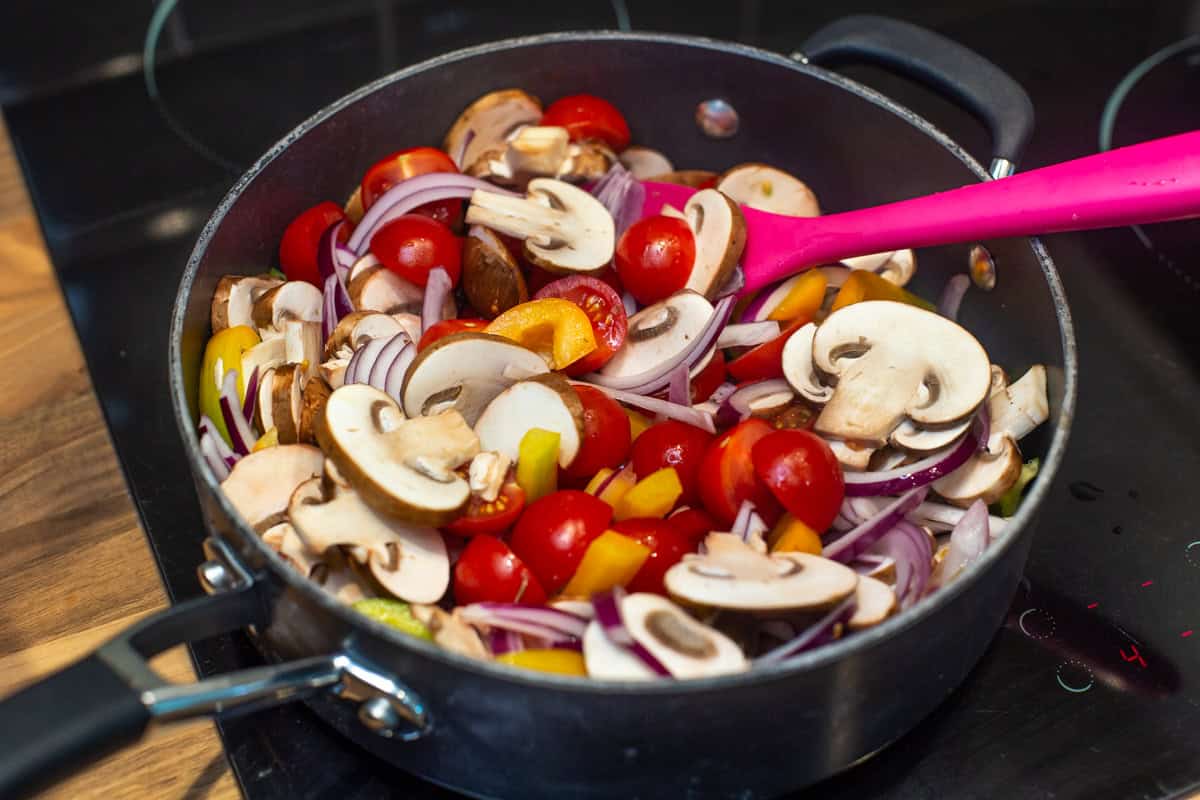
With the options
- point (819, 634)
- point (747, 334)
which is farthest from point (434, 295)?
point (819, 634)

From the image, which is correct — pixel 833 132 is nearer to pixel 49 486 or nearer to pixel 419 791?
pixel 419 791

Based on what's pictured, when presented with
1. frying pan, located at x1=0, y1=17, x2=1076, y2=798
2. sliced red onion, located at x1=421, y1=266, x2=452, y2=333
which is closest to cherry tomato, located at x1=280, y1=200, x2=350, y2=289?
frying pan, located at x1=0, y1=17, x2=1076, y2=798

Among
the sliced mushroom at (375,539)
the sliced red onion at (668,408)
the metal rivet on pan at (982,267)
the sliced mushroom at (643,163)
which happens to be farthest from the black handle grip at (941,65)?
the sliced mushroom at (375,539)

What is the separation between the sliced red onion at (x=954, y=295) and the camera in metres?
1.49

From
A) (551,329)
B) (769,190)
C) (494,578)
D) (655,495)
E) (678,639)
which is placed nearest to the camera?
(678,639)

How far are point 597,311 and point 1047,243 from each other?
0.71 metres

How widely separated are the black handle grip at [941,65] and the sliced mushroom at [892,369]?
26 centimetres

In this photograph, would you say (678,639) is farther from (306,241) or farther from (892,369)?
(306,241)

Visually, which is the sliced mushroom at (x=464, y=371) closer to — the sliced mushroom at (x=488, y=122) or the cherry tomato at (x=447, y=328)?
the cherry tomato at (x=447, y=328)

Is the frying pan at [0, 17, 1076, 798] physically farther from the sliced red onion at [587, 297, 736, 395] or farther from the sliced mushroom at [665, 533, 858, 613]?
the sliced red onion at [587, 297, 736, 395]

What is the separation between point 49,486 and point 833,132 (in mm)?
1072

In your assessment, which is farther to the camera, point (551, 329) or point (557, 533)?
point (551, 329)

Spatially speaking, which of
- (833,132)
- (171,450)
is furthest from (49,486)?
(833,132)

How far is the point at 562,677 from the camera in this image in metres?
0.88
